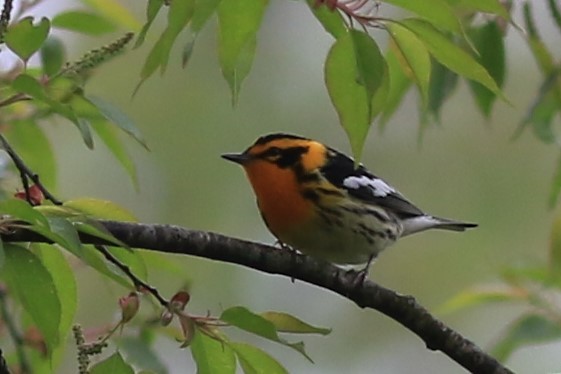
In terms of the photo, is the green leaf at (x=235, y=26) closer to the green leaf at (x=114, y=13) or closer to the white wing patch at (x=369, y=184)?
the green leaf at (x=114, y=13)

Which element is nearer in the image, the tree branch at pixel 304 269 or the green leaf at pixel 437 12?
the green leaf at pixel 437 12

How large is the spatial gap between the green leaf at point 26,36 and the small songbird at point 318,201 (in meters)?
1.23

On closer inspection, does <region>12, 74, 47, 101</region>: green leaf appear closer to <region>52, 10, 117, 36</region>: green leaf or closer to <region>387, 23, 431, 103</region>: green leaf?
<region>387, 23, 431, 103</region>: green leaf

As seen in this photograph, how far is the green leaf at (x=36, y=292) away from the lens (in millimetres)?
1212

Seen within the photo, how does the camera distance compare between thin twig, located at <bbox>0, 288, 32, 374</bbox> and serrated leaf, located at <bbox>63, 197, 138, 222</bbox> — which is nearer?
serrated leaf, located at <bbox>63, 197, 138, 222</bbox>

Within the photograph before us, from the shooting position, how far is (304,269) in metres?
1.72

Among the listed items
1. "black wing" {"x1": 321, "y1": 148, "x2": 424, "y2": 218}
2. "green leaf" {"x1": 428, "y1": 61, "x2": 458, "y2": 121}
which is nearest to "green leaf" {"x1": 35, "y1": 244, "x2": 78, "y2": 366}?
"green leaf" {"x1": 428, "y1": 61, "x2": 458, "y2": 121}

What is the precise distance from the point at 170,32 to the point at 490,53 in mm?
1037

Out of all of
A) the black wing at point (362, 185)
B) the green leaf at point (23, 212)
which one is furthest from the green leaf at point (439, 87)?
the green leaf at point (23, 212)

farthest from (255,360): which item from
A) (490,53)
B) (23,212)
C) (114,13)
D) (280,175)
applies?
(280,175)

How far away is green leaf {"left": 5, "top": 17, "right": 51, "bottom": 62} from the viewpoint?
4.31 feet

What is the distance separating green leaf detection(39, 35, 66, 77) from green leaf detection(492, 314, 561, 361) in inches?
44.9

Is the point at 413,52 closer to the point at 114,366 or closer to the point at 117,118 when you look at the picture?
the point at 117,118

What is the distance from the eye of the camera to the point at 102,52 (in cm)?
154
